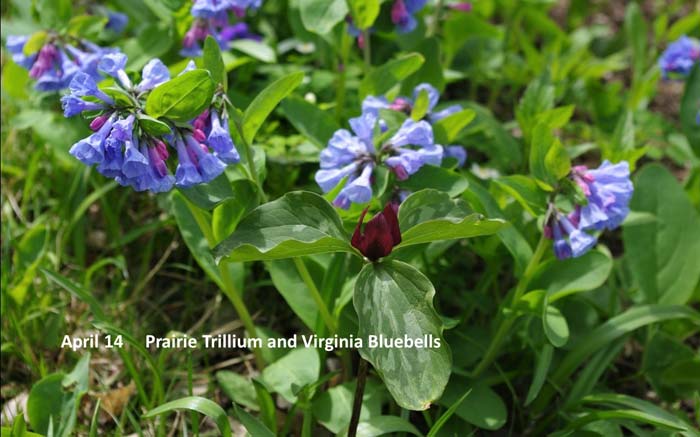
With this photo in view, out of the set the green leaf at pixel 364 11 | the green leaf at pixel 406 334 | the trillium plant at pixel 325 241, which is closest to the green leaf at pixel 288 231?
the trillium plant at pixel 325 241

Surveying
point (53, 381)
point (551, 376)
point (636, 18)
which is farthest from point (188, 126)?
point (636, 18)

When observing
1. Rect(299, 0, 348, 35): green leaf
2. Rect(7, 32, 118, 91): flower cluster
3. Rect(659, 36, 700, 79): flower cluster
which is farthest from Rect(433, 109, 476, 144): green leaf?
Rect(659, 36, 700, 79): flower cluster

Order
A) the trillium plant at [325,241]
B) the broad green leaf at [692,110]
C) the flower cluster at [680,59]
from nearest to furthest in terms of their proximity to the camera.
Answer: the trillium plant at [325,241]
the broad green leaf at [692,110]
the flower cluster at [680,59]

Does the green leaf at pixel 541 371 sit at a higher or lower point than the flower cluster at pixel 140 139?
lower

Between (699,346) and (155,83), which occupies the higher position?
(155,83)

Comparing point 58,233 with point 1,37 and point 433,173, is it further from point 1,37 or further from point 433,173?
point 433,173

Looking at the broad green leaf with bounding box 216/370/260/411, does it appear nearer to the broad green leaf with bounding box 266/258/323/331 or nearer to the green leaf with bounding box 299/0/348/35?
the broad green leaf with bounding box 266/258/323/331

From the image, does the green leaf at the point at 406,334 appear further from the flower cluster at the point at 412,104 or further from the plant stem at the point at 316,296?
the flower cluster at the point at 412,104
